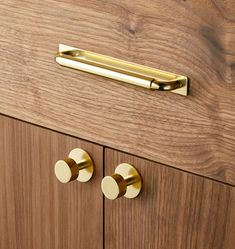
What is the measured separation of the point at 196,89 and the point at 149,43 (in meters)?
0.07

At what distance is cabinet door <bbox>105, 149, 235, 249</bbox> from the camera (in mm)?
752

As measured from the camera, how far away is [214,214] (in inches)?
29.8

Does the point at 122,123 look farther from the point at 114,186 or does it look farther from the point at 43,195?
the point at 43,195

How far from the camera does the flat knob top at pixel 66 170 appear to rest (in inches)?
33.4

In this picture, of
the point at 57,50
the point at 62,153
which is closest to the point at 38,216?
the point at 62,153

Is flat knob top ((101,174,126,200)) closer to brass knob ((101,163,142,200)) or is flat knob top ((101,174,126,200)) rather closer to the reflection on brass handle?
brass knob ((101,163,142,200))

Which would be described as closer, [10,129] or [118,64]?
[118,64]

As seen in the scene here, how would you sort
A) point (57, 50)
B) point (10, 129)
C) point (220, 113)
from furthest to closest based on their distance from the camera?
point (10, 129) < point (57, 50) < point (220, 113)

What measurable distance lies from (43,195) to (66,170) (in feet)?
0.29

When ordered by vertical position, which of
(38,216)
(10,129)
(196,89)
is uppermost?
(196,89)

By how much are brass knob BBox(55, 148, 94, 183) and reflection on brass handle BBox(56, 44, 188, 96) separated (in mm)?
113

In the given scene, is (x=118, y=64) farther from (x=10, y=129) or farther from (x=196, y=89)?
(x=10, y=129)

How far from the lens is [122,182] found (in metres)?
0.81

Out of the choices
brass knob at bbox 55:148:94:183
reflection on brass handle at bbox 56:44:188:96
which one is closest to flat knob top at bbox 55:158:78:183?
brass knob at bbox 55:148:94:183
